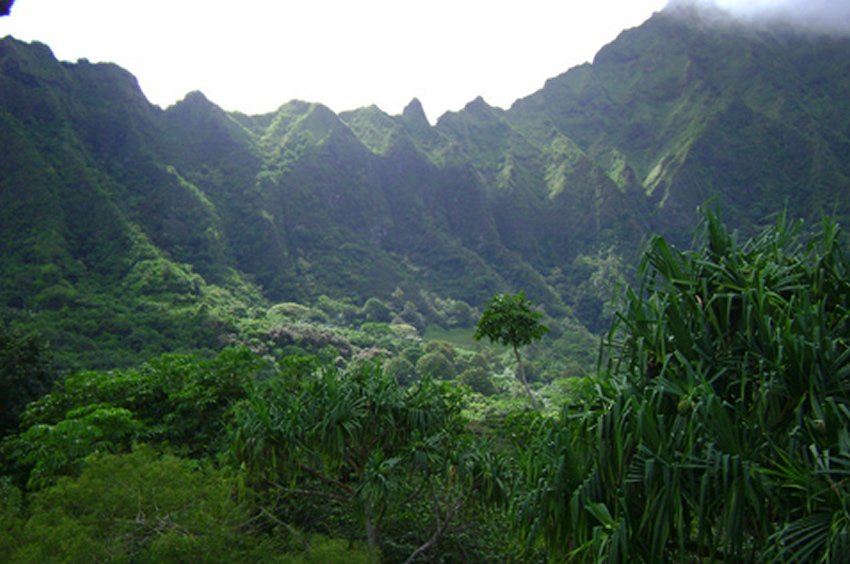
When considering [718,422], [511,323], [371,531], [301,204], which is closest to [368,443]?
[371,531]

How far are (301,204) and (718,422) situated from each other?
160m

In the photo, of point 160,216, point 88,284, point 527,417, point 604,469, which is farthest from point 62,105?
point 604,469

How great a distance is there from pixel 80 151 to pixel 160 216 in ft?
63.5

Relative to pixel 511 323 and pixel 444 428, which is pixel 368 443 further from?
pixel 511 323

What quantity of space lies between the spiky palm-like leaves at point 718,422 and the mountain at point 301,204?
62.5 m

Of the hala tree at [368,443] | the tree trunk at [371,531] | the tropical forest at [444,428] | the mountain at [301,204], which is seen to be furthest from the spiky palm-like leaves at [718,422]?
the mountain at [301,204]

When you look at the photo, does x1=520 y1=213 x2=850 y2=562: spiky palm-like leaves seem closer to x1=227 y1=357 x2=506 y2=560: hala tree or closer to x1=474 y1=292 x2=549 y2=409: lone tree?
x1=227 y1=357 x2=506 y2=560: hala tree

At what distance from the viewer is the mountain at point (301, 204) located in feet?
300

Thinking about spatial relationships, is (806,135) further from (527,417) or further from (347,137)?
(527,417)

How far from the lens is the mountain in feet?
300

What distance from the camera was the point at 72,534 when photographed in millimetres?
9188

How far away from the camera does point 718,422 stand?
6621 mm

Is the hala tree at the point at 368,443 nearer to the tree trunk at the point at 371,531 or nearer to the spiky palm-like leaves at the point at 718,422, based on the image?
the tree trunk at the point at 371,531

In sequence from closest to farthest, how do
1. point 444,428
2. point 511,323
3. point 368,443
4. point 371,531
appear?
point 371,531 < point 368,443 < point 444,428 < point 511,323
